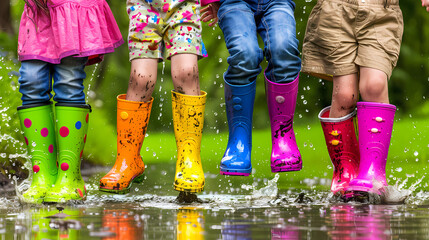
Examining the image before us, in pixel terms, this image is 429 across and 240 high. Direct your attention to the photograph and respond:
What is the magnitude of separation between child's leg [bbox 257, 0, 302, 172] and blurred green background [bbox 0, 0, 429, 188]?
119 inches

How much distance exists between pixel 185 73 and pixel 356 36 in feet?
2.94

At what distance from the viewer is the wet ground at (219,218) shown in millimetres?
2855

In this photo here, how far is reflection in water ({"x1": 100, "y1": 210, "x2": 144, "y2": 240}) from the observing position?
9.24 ft

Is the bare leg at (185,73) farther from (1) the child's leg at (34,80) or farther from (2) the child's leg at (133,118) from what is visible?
(1) the child's leg at (34,80)

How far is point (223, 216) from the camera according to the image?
3.35 metres

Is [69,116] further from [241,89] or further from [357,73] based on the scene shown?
[357,73]

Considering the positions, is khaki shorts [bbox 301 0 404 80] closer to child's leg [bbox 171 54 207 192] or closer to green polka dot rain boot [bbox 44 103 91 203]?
child's leg [bbox 171 54 207 192]

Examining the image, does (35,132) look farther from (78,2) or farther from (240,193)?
(240,193)

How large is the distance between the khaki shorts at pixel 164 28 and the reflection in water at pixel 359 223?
1063 millimetres

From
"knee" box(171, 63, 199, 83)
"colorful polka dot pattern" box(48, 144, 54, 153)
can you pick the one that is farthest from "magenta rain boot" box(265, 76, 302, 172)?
"colorful polka dot pattern" box(48, 144, 54, 153)

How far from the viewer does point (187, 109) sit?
4023 millimetres

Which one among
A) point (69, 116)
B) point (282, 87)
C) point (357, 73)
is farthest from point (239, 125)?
point (69, 116)

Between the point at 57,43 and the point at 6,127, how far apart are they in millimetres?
1795

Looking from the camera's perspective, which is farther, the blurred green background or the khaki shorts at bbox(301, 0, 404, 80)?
the blurred green background
